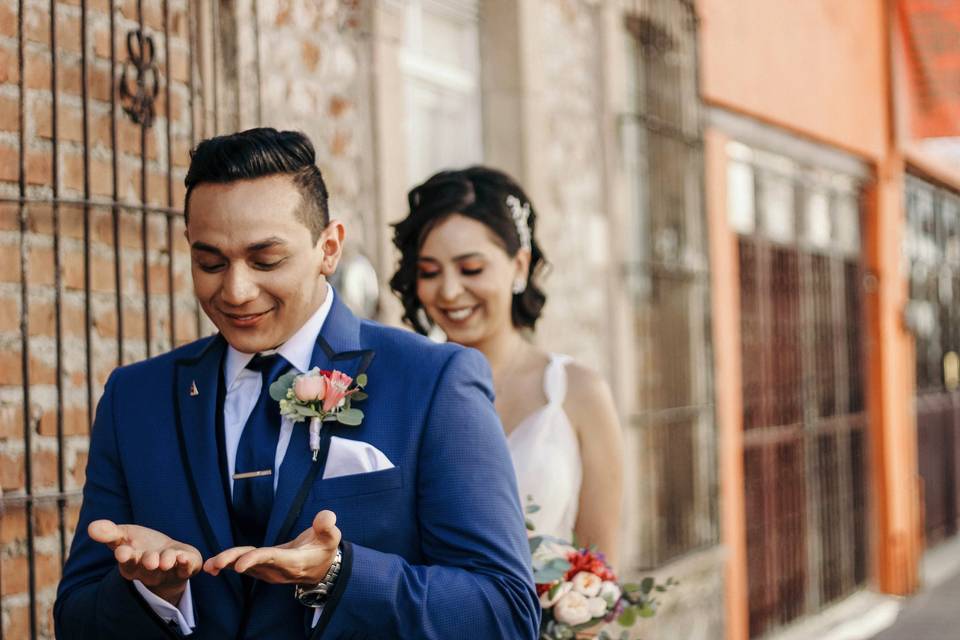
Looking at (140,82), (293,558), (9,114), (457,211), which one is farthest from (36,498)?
(293,558)

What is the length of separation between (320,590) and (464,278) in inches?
64.1

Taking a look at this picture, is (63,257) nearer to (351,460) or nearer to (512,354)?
(512,354)

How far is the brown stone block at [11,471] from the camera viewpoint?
3.92 meters

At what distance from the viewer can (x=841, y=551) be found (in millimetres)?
10930

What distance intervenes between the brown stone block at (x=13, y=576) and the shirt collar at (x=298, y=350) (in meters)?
1.85

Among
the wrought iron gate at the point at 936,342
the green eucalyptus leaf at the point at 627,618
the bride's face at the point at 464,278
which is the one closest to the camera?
the green eucalyptus leaf at the point at 627,618

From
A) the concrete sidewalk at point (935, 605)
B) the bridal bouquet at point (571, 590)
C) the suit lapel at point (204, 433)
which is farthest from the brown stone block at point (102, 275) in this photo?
the concrete sidewalk at point (935, 605)

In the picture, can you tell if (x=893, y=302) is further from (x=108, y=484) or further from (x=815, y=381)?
(x=108, y=484)

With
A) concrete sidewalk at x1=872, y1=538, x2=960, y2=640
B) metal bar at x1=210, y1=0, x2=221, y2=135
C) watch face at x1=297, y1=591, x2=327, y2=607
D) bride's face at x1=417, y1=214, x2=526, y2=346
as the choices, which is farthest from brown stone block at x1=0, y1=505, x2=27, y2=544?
concrete sidewalk at x1=872, y1=538, x2=960, y2=640

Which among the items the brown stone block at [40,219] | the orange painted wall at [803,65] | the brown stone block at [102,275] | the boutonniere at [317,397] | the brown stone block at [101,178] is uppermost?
the orange painted wall at [803,65]

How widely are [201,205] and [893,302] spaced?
10716 mm

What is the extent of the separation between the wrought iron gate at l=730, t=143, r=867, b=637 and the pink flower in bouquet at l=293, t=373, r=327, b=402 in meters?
7.31

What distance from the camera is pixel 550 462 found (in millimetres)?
3643

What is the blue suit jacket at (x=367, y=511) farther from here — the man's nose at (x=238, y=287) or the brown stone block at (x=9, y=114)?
the brown stone block at (x=9, y=114)
